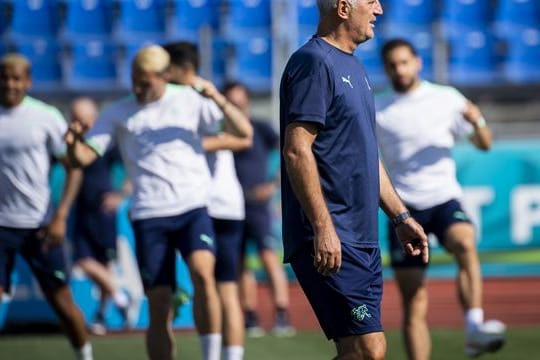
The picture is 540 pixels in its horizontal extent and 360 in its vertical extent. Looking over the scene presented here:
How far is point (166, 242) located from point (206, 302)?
0.48 m

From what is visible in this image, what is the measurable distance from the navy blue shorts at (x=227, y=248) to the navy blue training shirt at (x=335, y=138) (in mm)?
3403

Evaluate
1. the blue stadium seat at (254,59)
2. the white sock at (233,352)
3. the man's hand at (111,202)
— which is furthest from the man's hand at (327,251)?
the blue stadium seat at (254,59)

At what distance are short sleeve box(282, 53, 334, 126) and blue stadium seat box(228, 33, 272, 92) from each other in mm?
11954

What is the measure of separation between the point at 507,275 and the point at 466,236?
4.56 metres

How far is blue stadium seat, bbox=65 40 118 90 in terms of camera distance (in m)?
17.5

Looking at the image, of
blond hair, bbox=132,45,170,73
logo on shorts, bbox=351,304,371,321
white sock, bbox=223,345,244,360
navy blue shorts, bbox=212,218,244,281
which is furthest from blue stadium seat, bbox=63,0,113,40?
logo on shorts, bbox=351,304,371,321

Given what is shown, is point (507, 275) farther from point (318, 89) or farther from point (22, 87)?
point (318, 89)

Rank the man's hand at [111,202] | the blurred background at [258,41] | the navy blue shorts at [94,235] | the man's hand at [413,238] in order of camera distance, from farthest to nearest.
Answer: the blurred background at [258,41], the man's hand at [111,202], the navy blue shorts at [94,235], the man's hand at [413,238]

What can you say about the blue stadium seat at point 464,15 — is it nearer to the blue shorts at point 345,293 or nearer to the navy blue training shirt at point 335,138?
the navy blue training shirt at point 335,138

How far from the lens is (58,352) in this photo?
10.7m

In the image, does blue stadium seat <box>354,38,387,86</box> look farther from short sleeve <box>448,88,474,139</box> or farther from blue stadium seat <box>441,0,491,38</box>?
short sleeve <box>448,88,474,139</box>

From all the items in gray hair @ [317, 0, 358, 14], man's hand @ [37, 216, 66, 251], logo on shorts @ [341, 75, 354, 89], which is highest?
gray hair @ [317, 0, 358, 14]

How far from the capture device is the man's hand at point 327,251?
5055 millimetres

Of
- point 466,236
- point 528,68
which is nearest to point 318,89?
point 466,236
